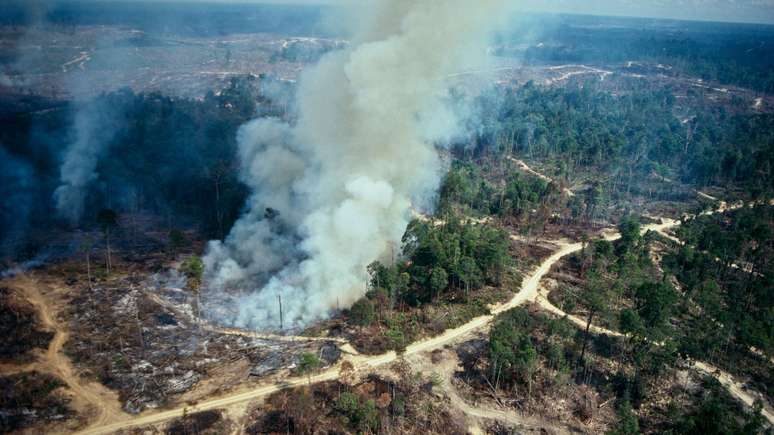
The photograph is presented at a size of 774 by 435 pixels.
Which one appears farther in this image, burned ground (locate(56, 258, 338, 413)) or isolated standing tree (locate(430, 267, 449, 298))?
isolated standing tree (locate(430, 267, 449, 298))

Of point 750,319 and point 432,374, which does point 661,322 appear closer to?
point 750,319

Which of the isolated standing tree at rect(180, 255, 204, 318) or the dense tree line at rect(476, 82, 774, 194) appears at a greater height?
the dense tree line at rect(476, 82, 774, 194)

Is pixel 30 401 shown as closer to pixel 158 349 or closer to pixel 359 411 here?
pixel 158 349

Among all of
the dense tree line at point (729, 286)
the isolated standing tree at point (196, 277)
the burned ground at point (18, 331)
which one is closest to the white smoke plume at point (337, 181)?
the isolated standing tree at point (196, 277)

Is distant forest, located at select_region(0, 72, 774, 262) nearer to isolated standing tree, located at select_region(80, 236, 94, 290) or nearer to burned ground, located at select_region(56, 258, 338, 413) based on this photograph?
isolated standing tree, located at select_region(80, 236, 94, 290)

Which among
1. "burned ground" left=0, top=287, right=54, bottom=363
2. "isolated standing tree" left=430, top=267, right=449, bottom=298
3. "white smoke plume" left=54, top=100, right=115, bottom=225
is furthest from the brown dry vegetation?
"white smoke plume" left=54, top=100, right=115, bottom=225

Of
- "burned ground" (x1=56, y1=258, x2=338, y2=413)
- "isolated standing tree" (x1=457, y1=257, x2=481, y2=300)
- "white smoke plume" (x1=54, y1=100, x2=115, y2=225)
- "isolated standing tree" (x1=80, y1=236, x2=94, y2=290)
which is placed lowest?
"burned ground" (x1=56, y1=258, x2=338, y2=413)

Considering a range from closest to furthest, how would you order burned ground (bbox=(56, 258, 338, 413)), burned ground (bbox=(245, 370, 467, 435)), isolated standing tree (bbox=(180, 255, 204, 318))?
1. burned ground (bbox=(245, 370, 467, 435))
2. burned ground (bbox=(56, 258, 338, 413))
3. isolated standing tree (bbox=(180, 255, 204, 318))

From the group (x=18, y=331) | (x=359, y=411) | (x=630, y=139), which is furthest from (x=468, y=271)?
Result: (x=630, y=139)

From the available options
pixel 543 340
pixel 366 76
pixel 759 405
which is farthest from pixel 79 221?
pixel 759 405
